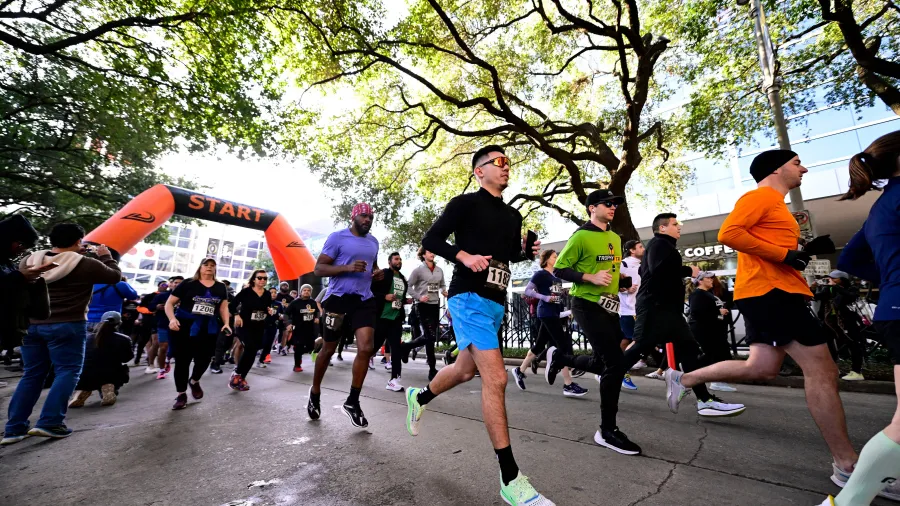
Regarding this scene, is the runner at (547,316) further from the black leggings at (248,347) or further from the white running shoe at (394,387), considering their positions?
the black leggings at (248,347)

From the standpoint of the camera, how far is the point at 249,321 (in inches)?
237

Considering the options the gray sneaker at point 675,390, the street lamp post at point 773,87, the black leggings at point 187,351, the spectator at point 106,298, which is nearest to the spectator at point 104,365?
the spectator at point 106,298

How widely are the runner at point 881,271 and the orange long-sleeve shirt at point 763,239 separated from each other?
0.28 metres

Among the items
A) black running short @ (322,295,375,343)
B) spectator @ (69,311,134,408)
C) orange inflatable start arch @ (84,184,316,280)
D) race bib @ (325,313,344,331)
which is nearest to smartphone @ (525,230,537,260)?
black running short @ (322,295,375,343)

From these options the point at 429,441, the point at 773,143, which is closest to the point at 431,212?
the point at 773,143

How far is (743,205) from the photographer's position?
2559 mm

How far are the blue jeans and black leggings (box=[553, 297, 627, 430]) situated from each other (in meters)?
4.59

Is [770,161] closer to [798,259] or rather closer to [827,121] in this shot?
[798,259]

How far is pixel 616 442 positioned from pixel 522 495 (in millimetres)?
1205

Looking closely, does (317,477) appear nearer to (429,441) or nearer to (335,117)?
(429,441)

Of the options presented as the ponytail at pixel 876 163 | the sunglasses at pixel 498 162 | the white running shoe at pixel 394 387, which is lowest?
the white running shoe at pixel 394 387

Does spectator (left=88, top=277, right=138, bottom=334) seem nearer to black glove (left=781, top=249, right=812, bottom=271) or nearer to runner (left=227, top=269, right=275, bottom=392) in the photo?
runner (left=227, top=269, right=275, bottom=392)

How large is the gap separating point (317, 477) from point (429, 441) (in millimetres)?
939

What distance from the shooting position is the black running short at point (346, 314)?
381 cm
